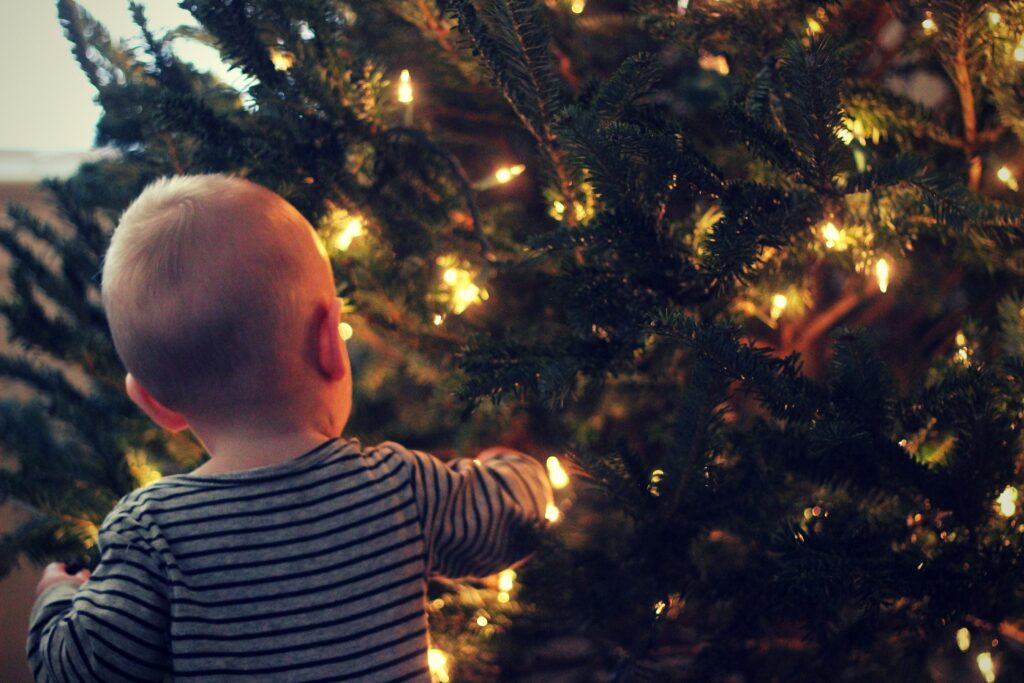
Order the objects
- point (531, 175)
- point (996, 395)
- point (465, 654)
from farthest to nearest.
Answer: point (531, 175), point (465, 654), point (996, 395)

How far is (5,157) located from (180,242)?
120 cm

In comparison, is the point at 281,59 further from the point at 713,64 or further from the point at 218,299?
the point at 713,64

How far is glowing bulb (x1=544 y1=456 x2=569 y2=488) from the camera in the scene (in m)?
0.88

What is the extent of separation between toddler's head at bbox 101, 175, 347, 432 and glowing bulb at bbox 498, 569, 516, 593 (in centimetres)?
25

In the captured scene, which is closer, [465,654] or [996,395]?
[996,395]

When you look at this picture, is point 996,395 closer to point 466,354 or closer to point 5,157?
point 466,354

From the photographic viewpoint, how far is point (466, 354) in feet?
2.55

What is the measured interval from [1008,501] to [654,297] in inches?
12.5

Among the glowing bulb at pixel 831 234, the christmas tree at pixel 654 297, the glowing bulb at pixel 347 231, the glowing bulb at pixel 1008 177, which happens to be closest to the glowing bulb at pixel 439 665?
the christmas tree at pixel 654 297

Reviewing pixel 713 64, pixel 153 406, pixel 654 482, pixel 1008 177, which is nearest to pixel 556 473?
A: pixel 654 482

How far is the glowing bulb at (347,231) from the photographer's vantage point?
0.88 metres

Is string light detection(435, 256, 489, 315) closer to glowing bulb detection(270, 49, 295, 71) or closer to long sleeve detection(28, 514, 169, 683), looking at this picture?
glowing bulb detection(270, 49, 295, 71)

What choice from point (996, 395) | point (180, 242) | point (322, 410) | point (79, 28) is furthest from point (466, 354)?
point (79, 28)

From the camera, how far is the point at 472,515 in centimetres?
79
